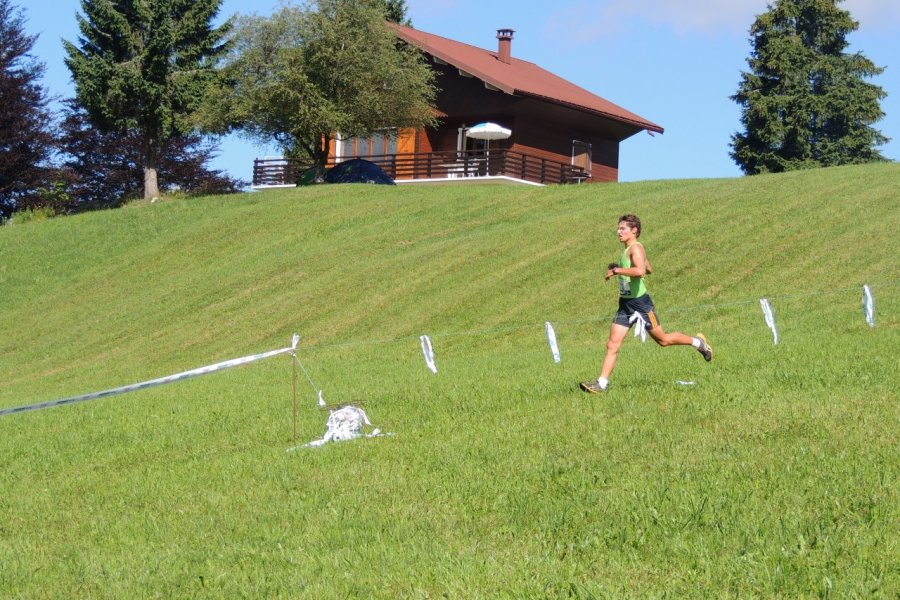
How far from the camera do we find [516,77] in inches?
2015

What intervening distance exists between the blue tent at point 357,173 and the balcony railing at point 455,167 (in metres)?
1.31

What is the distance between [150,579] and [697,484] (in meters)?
3.52

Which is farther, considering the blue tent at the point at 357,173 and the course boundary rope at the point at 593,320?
the blue tent at the point at 357,173

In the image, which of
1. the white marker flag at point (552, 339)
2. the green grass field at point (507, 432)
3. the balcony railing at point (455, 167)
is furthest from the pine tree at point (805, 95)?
the white marker flag at point (552, 339)

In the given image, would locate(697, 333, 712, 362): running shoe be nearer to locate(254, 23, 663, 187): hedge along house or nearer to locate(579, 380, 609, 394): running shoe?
locate(579, 380, 609, 394): running shoe

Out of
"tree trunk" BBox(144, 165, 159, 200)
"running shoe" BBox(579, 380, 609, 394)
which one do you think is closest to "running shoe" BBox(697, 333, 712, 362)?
"running shoe" BBox(579, 380, 609, 394)

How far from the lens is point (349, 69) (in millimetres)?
45844

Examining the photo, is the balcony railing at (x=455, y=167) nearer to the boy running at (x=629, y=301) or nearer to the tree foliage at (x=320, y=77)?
the tree foliage at (x=320, y=77)

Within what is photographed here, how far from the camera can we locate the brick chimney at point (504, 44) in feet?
183

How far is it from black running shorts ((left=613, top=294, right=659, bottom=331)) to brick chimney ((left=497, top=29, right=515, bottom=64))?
45457mm

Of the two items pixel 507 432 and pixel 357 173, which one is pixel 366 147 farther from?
pixel 507 432

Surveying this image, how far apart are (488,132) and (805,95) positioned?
19.0m

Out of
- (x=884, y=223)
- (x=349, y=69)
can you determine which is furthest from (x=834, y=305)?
(x=349, y=69)

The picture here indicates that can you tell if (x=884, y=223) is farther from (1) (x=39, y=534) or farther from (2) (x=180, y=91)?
(2) (x=180, y=91)
